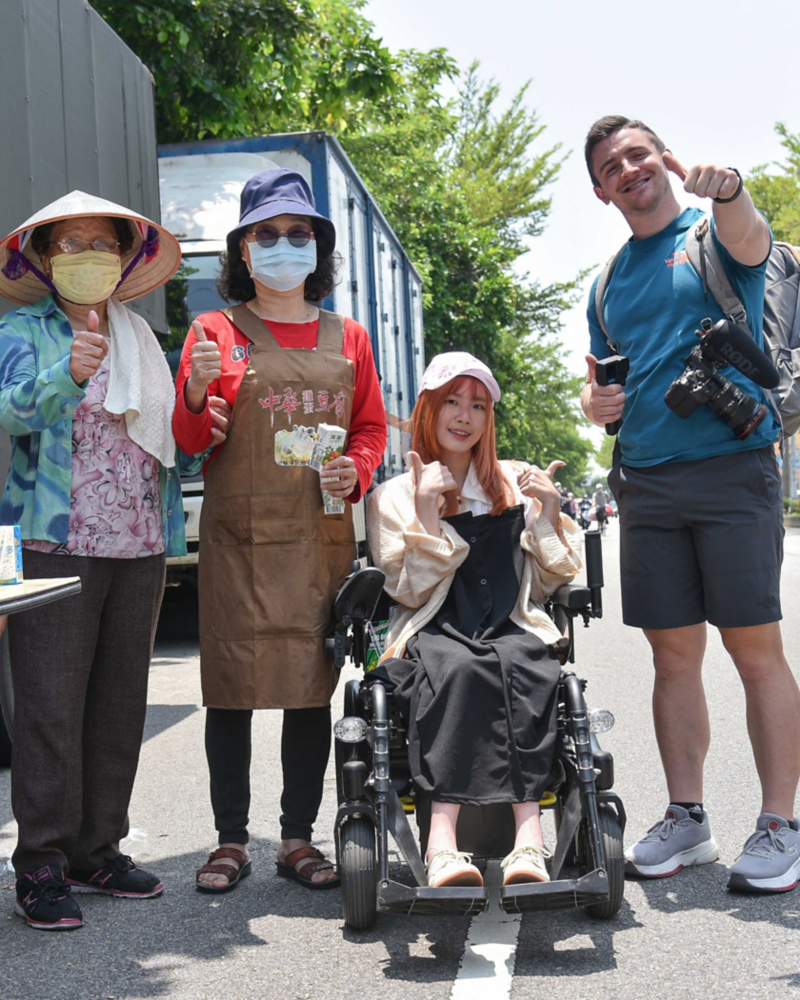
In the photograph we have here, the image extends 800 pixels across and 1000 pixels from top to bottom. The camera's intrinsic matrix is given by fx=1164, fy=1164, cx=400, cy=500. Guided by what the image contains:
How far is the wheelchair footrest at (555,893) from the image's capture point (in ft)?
9.87

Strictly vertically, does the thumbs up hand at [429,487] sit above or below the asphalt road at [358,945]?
above

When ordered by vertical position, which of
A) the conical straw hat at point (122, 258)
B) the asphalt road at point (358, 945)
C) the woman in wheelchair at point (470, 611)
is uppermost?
the conical straw hat at point (122, 258)

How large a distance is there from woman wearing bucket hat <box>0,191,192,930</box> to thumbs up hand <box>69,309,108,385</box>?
37mm

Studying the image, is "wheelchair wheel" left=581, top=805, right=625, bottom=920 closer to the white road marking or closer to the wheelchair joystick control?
the white road marking

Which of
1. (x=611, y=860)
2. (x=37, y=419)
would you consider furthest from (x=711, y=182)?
(x=37, y=419)

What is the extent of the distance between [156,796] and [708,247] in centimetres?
324

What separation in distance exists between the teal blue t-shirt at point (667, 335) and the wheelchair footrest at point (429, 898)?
1606mm

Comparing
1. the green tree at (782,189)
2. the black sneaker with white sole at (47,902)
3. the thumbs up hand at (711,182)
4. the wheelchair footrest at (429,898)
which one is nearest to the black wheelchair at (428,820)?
the wheelchair footrest at (429,898)

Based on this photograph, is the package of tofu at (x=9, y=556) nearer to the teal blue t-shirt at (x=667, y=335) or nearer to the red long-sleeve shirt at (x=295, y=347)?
the red long-sleeve shirt at (x=295, y=347)

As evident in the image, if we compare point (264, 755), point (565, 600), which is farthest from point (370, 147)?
point (565, 600)

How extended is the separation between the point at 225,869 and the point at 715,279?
2.49 m

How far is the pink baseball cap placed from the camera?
395 cm

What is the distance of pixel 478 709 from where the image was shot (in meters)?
3.33

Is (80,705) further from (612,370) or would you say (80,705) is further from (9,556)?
(612,370)
